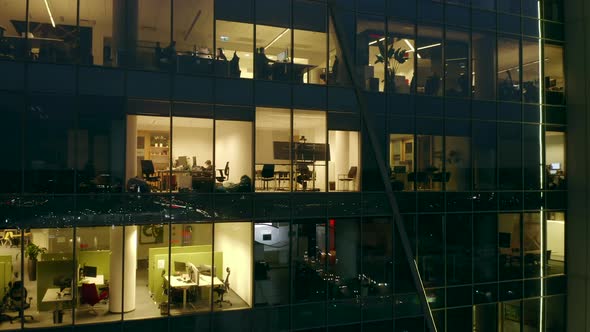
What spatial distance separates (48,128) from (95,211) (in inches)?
113

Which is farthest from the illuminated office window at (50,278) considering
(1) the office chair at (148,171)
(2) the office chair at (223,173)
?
(2) the office chair at (223,173)

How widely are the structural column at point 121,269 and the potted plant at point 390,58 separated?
10965 millimetres

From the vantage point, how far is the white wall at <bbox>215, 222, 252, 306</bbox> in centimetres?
1647

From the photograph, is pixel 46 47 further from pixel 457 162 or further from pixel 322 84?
pixel 457 162

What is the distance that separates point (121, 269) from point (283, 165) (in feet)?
20.9

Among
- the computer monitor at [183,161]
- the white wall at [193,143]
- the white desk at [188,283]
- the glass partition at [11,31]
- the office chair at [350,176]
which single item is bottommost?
the white desk at [188,283]

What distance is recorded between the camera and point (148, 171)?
1555cm

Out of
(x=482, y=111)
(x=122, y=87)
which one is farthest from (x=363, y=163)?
(x=122, y=87)

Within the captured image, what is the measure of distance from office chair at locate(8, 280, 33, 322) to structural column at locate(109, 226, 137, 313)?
2.38 meters

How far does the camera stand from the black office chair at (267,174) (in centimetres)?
1702

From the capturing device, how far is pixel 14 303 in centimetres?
1420

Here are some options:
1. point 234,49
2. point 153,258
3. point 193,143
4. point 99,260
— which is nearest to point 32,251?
point 99,260

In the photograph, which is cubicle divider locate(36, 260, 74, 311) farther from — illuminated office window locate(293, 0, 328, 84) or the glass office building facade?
illuminated office window locate(293, 0, 328, 84)

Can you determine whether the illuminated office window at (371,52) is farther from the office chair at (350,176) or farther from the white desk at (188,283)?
the white desk at (188,283)
